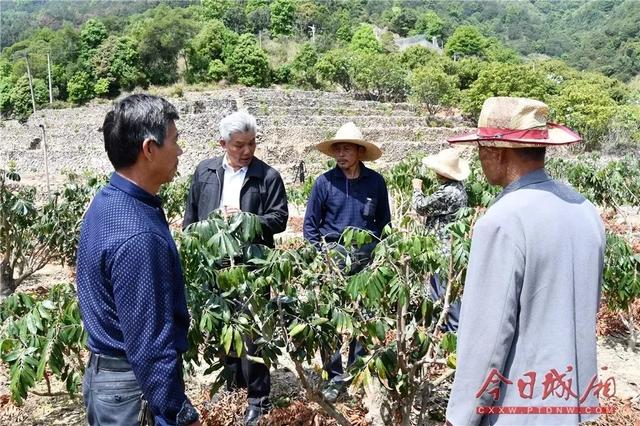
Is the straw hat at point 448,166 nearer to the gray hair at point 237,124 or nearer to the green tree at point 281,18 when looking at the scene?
the gray hair at point 237,124

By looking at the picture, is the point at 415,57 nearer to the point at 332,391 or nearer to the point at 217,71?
the point at 217,71

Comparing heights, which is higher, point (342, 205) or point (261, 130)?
point (342, 205)

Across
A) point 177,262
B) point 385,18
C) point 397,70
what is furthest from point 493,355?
point 385,18

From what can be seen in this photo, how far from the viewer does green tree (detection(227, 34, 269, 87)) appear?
3822 cm

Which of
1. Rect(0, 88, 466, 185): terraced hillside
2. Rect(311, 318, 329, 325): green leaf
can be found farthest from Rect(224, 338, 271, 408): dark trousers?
Rect(0, 88, 466, 185): terraced hillside

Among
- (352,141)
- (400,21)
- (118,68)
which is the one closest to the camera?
(352,141)

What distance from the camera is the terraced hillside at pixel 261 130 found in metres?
23.6

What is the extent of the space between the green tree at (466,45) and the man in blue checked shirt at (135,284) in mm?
67002

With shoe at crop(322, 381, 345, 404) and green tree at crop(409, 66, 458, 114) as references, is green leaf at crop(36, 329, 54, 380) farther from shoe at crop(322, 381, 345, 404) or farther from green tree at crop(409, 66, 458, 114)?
green tree at crop(409, 66, 458, 114)

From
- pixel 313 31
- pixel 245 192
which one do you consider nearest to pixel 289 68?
pixel 313 31

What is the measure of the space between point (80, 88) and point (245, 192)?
3832 centimetres

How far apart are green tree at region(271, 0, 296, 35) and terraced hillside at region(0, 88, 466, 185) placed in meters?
35.1

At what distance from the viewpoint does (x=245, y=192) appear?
3121mm

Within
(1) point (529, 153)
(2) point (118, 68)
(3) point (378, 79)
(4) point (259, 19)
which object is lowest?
→ (1) point (529, 153)
